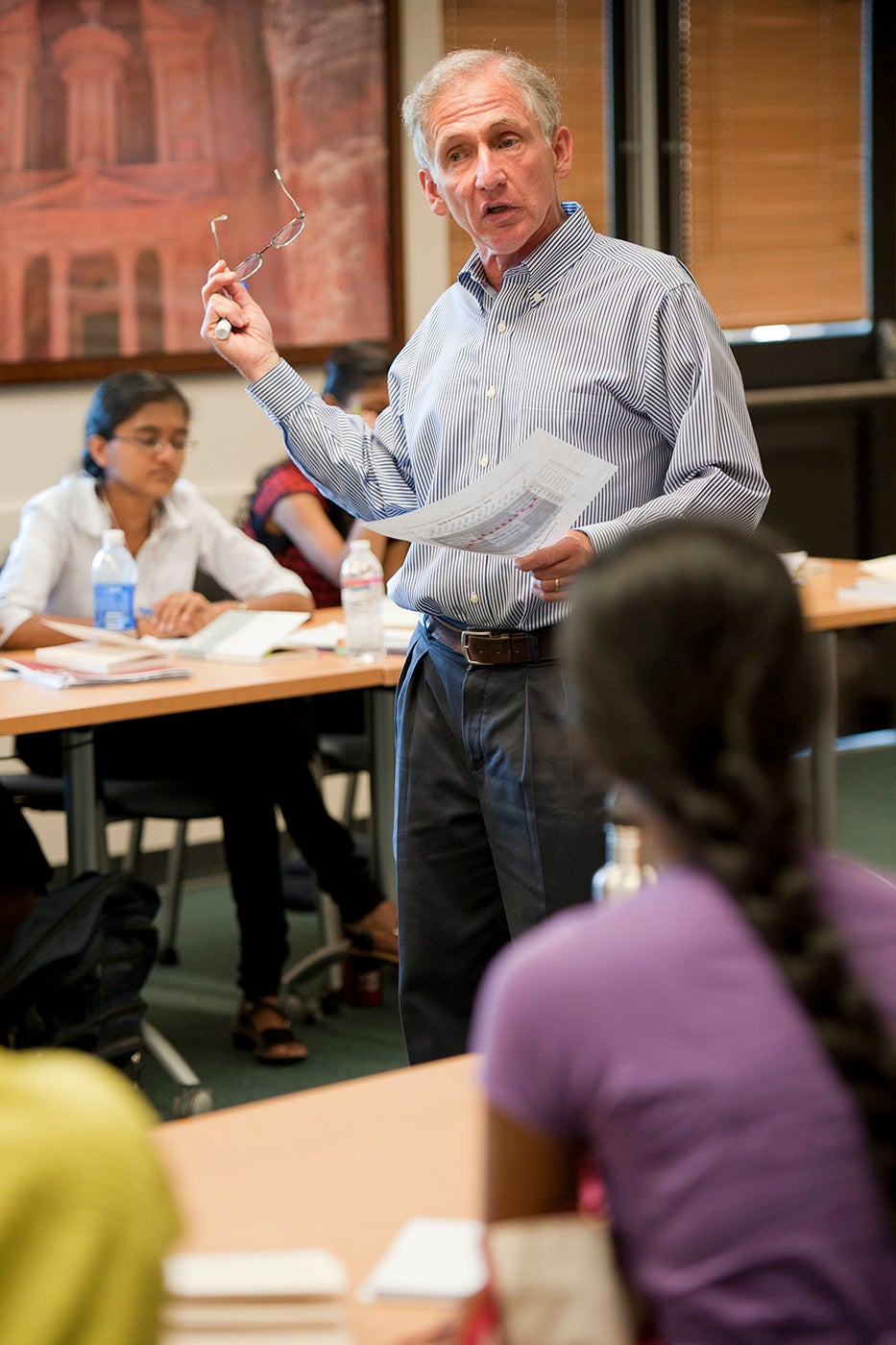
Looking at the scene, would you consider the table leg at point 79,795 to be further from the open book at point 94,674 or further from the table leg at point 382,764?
the table leg at point 382,764

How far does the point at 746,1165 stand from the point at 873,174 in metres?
5.28

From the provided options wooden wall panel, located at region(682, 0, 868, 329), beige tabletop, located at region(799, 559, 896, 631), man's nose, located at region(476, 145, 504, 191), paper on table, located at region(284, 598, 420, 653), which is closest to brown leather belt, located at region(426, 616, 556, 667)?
man's nose, located at region(476, 145, 504, 191)

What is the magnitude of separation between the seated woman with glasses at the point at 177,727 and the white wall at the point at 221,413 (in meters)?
0.40

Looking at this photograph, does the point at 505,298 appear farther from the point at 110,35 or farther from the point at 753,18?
the point at 753,18

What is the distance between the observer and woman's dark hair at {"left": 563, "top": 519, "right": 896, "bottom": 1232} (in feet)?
2.65

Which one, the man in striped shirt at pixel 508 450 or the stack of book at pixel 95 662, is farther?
the stack of book at pixel 95 662

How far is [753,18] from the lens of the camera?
5.23 metres

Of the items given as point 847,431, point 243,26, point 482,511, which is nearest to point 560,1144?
point 482,511

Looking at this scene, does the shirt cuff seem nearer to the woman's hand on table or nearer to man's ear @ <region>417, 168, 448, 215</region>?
man's ear @ <region>417, 168, 448, 215</region>

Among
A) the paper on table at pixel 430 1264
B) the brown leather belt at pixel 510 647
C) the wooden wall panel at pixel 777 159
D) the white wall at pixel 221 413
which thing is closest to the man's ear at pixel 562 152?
the brown leather belt at pixel 510 647

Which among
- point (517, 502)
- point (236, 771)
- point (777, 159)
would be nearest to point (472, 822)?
point (517, 502)

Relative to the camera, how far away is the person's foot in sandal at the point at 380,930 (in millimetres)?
3520

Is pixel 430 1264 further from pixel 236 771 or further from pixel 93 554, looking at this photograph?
pixel 93 554

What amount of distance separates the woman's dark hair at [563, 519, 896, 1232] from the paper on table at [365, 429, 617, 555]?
3.73ft
